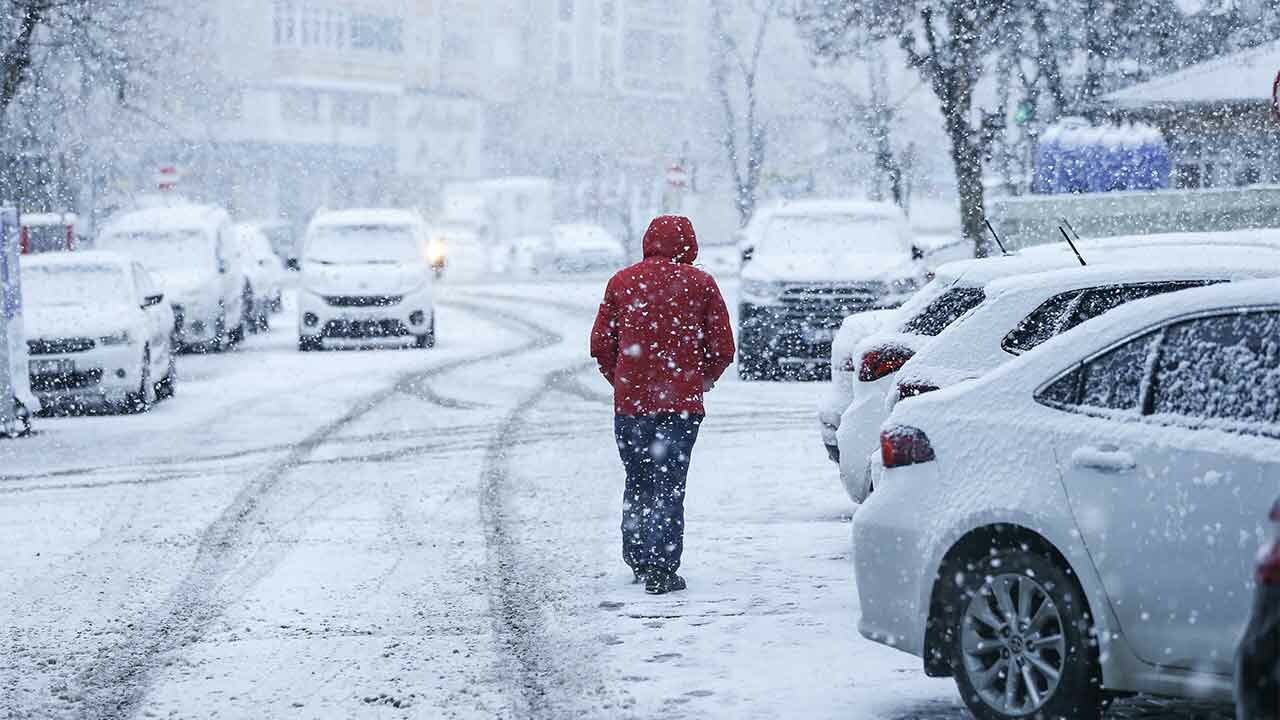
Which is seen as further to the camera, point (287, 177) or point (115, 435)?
point (287, 177)

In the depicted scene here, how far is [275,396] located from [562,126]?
65.7 m

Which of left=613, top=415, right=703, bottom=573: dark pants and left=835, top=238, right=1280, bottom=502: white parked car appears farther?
left=613, top=415, right=703, bottom=573: dark pants

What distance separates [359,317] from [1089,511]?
20178 millimetres

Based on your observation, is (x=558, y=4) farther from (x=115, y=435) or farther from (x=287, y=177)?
(x=115, y=435)

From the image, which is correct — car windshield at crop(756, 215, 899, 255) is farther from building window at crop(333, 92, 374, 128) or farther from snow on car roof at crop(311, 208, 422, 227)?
building window at crop(333, 92, 374, 128)

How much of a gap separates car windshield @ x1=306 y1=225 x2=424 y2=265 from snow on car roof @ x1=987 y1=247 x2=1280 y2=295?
1864 centimetres

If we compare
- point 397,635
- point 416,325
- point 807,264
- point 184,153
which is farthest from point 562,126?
point 397,635

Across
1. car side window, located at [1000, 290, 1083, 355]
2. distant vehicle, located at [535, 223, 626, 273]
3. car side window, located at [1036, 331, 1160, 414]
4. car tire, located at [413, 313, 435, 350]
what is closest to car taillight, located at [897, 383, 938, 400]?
car side window, located at [1000, 290, 1083, 355]

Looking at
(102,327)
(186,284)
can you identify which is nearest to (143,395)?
(102,327)

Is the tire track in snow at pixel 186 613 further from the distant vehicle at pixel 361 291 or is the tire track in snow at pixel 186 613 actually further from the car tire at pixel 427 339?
the car tire at pixel 427 339

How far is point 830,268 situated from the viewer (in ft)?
64.7

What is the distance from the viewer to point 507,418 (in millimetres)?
16625

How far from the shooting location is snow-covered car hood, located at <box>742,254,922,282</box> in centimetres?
1955

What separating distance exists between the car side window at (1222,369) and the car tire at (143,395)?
1385 centimetres
